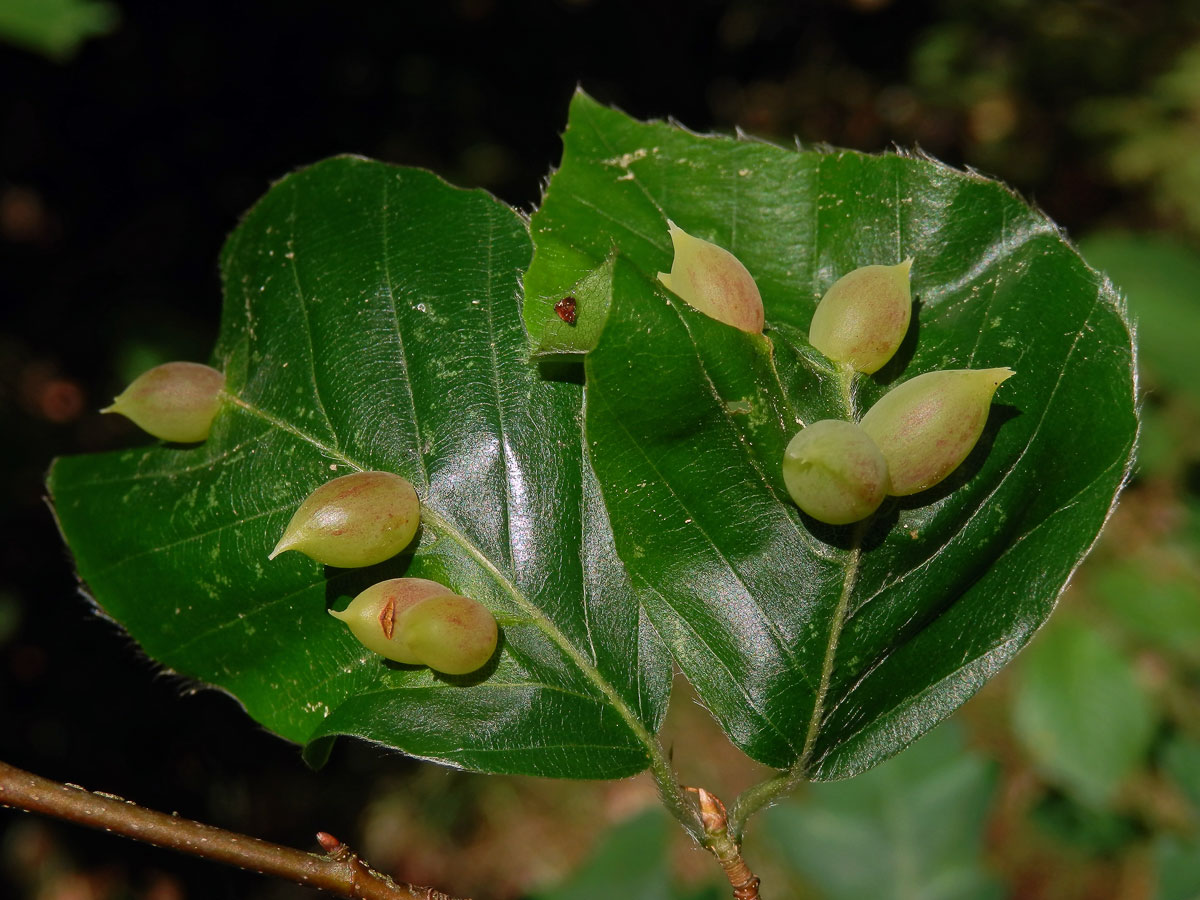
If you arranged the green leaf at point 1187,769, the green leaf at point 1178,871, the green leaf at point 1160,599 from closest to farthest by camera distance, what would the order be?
the green leaf at point 1178,871 → the green leaf at point 1187,769 → the green leaf at point 1160,599

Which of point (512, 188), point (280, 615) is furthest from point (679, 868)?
point (280, 615)

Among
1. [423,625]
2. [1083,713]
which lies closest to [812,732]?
[423,625]

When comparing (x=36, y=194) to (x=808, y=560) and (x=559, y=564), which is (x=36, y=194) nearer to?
(x=559, y=564)

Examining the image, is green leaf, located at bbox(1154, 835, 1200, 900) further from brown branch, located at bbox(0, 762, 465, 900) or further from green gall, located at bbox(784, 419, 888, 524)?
brown branch, located at bbox(0, 762, 465, 900)

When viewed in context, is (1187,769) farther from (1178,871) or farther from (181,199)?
(181,199)

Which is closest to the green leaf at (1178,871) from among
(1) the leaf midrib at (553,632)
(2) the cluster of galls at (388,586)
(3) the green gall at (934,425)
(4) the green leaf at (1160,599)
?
(4) the green leaf at (1160,599)

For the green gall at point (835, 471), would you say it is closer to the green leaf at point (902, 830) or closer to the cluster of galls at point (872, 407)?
the cluster of galls at point (872, 407)

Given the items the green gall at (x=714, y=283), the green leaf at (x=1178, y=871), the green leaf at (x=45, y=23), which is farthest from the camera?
the green leaf at (x=1178, y=871)
